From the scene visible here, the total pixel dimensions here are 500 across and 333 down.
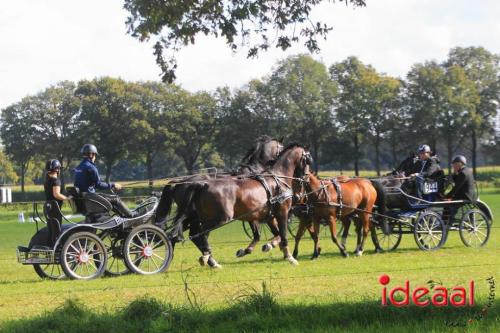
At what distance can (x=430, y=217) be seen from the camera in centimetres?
1644

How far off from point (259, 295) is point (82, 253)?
5.28 meters

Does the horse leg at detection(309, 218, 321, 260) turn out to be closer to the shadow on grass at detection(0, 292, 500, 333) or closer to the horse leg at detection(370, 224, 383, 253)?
the horse leg at detection(370, 224, 383, 253)

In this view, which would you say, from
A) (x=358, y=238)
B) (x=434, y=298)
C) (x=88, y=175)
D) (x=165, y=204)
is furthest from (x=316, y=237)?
(x=434, y=298)

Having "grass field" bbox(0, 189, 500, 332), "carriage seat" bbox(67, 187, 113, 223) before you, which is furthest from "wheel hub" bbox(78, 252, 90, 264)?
"carriage seat" bbox(67, 187, 113, 223)

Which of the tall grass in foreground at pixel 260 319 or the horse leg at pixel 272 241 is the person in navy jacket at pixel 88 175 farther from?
the tall grass in foreground at pixel 260 319

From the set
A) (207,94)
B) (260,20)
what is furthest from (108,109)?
(260,20)

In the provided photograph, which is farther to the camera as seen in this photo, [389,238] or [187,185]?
[389,238]

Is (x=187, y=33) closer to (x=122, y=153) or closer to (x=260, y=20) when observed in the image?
(x=260, y=20)

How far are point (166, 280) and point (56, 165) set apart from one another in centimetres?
281

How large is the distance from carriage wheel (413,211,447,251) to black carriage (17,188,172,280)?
5788 millimetres

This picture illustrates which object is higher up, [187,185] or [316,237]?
[187,185]

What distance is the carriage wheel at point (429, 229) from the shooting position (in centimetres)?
1619

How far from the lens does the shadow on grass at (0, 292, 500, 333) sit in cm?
711

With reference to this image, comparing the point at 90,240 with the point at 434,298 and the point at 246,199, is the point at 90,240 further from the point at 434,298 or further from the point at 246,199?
the point at 434,298
